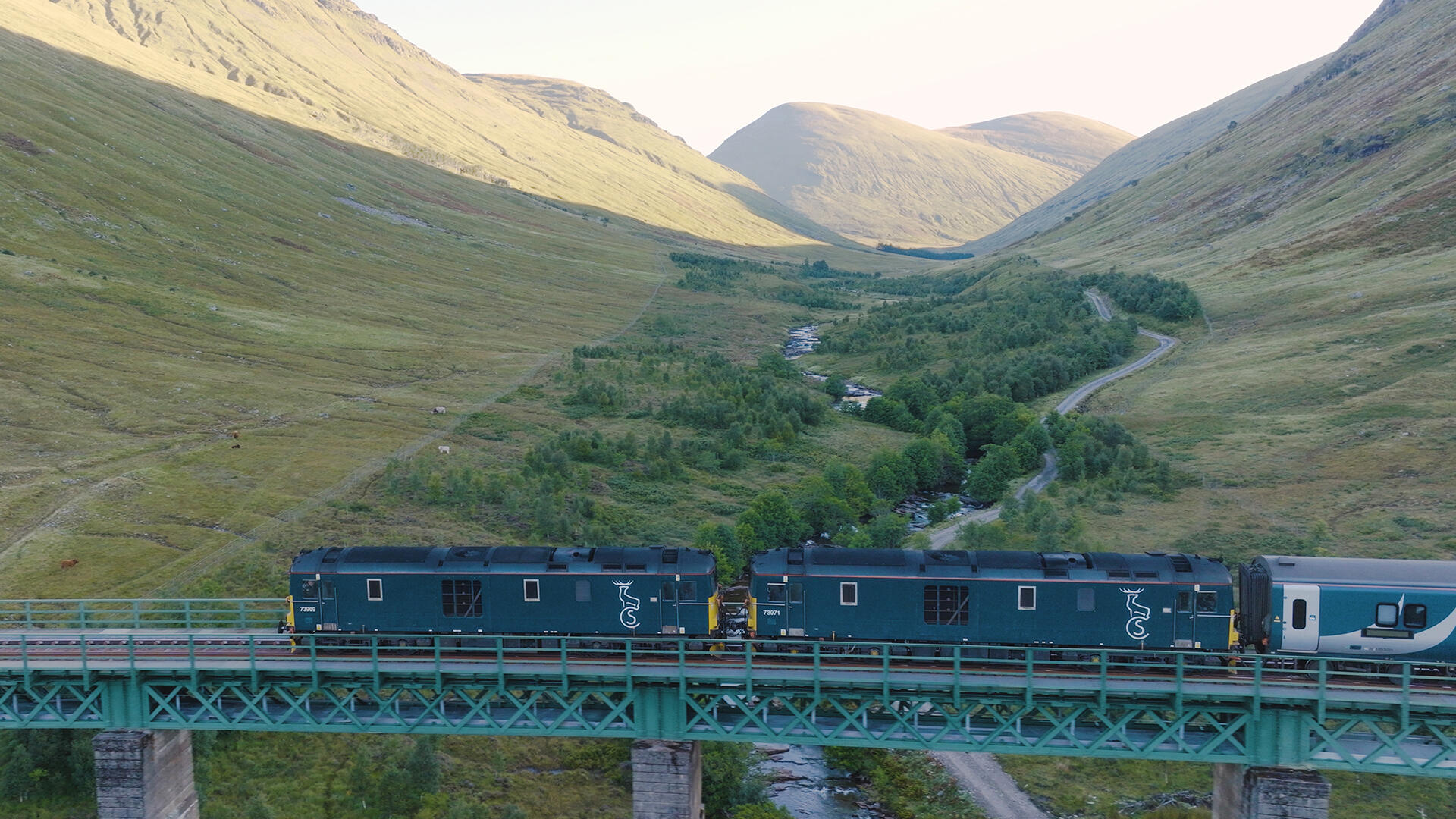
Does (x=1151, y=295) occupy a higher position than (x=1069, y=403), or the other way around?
(x=1151, y=295)

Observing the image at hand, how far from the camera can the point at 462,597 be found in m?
33.8

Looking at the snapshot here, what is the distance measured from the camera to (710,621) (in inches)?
1310

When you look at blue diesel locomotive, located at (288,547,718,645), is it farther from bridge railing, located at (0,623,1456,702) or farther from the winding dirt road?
the winding dirt road

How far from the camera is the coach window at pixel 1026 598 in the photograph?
3244 centimetres

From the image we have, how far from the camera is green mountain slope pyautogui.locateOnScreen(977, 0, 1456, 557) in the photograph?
62.0 meters

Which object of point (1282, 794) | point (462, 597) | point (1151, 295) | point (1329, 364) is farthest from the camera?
point (1151, 295)

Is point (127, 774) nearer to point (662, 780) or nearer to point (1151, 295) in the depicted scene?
point (662, 780)

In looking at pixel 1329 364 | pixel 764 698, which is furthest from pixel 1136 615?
pixel 1329 364

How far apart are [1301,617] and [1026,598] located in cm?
870

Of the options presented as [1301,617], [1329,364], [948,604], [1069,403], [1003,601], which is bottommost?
[1301,617]

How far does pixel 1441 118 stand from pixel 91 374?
7993 inches

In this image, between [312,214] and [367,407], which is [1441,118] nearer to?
[367,407]

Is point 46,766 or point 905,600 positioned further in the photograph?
point 46,766

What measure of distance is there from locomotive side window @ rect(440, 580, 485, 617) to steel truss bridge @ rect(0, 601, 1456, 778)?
216 centimetres
